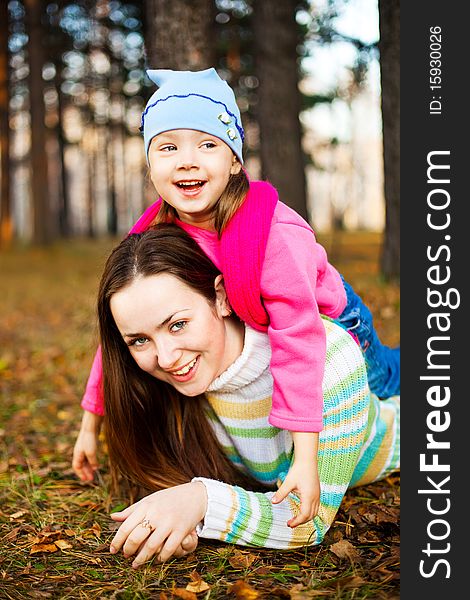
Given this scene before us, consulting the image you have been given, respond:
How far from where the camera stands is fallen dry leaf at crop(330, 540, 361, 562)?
2.21 m


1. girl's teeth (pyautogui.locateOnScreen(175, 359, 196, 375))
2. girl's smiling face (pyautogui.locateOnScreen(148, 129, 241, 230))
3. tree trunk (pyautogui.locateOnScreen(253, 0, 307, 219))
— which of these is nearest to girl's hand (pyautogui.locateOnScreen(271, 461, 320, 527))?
girl's teeth (pyautogui.locateOnScreen(175, 359, 196, 375))

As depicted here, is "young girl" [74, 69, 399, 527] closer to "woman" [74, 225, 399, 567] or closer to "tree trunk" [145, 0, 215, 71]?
"woman" [74, 225, 399, 567]

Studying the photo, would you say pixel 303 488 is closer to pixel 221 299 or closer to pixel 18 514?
pixel 221 299

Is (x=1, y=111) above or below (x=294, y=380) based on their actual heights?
above

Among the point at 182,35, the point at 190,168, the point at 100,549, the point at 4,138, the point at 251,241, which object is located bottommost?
the point at 100,549

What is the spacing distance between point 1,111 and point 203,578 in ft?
60.0

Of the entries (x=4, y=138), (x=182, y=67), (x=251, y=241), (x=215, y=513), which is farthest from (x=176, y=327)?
(x=4, y=138)

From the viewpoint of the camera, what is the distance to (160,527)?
2.15 metres

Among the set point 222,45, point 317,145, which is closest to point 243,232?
point 222,45

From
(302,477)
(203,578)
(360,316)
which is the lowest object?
(203,578)

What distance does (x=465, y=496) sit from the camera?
1.97 meters

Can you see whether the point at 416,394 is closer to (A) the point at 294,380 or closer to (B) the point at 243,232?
(A) the point at 294,380

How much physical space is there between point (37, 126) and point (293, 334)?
14.4 meters

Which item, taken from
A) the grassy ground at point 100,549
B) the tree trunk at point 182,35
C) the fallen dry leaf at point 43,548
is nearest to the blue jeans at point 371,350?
the grassy ground at point 100,549
